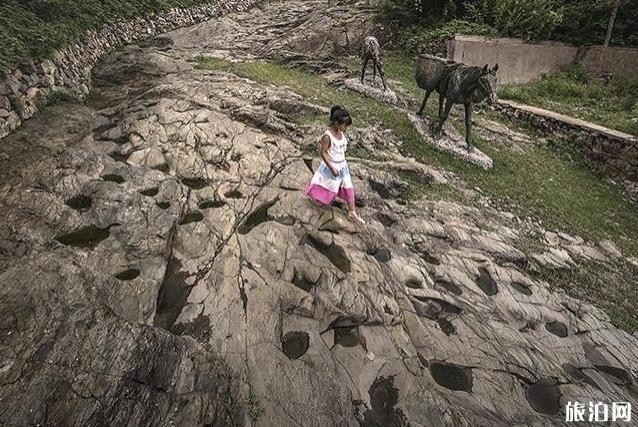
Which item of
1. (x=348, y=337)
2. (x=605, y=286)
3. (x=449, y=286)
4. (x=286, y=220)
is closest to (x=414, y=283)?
(x=449, y=286)

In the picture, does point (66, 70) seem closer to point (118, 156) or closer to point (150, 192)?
point (118, 156)

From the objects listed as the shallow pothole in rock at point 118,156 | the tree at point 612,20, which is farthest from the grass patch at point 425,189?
the tree at point 612,20

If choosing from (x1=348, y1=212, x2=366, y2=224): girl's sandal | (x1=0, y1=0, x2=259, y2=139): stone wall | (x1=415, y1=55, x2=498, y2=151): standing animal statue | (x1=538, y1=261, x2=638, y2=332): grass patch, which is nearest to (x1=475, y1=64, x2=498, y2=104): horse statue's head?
(x1=415, y1=55, x2=498, y2=151): standing animal statue

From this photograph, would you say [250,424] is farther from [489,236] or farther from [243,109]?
[243,109]

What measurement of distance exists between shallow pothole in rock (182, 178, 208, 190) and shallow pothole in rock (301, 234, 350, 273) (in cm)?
312

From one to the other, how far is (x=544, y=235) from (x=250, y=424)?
9300 millimetres

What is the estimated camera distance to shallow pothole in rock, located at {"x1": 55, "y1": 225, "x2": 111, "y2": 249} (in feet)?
23.7

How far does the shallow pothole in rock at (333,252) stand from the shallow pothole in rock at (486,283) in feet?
9.87

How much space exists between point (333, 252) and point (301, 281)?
1.06 m

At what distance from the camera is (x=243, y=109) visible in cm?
1301

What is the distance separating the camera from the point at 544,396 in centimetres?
654

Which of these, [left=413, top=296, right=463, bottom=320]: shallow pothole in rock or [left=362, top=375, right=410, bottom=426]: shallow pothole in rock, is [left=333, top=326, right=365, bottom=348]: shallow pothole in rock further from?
[left=413, top=296, right=463, bottom=320]: shallow pothole in rock

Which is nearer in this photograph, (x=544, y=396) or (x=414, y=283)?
(x=544, y=396)

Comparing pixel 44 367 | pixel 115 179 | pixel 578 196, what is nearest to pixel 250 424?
pixel 44 367
